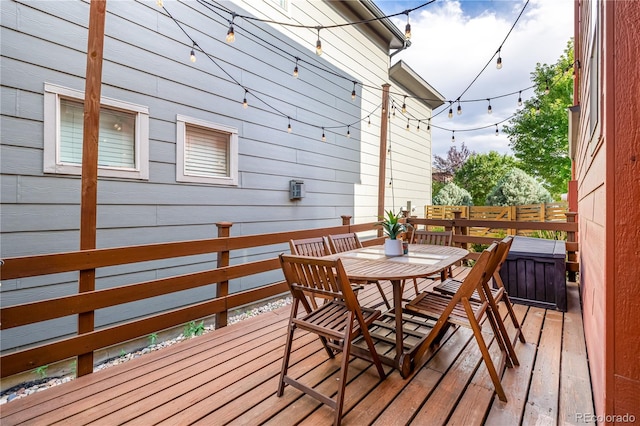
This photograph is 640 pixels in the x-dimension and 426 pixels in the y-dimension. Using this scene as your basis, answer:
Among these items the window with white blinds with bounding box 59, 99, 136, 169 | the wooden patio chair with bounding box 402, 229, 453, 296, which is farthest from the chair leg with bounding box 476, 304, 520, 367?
the window with white blinds with bounding box 59, 99, 136, 169

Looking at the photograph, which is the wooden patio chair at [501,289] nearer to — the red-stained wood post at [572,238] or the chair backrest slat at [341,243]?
the chair backrest slat at [341,243]

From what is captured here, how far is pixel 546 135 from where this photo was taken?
43.6ft

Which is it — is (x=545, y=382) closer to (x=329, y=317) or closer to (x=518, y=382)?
(x=518, y=382)

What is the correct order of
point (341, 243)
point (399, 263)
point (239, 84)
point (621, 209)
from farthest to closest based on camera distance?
point (239, 84)
point (341, 243)
point (399, 263)
point (621, 209)

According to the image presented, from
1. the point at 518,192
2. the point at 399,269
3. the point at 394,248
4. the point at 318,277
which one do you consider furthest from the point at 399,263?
the point at 518,192

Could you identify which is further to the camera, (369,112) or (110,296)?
(369,112)

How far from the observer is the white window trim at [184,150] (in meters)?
3.37

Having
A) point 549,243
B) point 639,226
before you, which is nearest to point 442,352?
point 639,226

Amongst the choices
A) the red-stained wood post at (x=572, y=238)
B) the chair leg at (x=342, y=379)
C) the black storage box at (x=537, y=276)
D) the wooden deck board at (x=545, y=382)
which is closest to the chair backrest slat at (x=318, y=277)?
the chair leg at (x=342, y=379)

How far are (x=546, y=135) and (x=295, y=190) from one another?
13920 mm

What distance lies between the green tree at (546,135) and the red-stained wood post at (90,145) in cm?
1450

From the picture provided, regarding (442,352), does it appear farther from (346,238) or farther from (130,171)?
(130,171)

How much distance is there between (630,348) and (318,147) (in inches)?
182

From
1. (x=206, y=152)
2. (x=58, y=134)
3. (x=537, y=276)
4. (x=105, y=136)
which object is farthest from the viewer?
(x=206, y=152)
